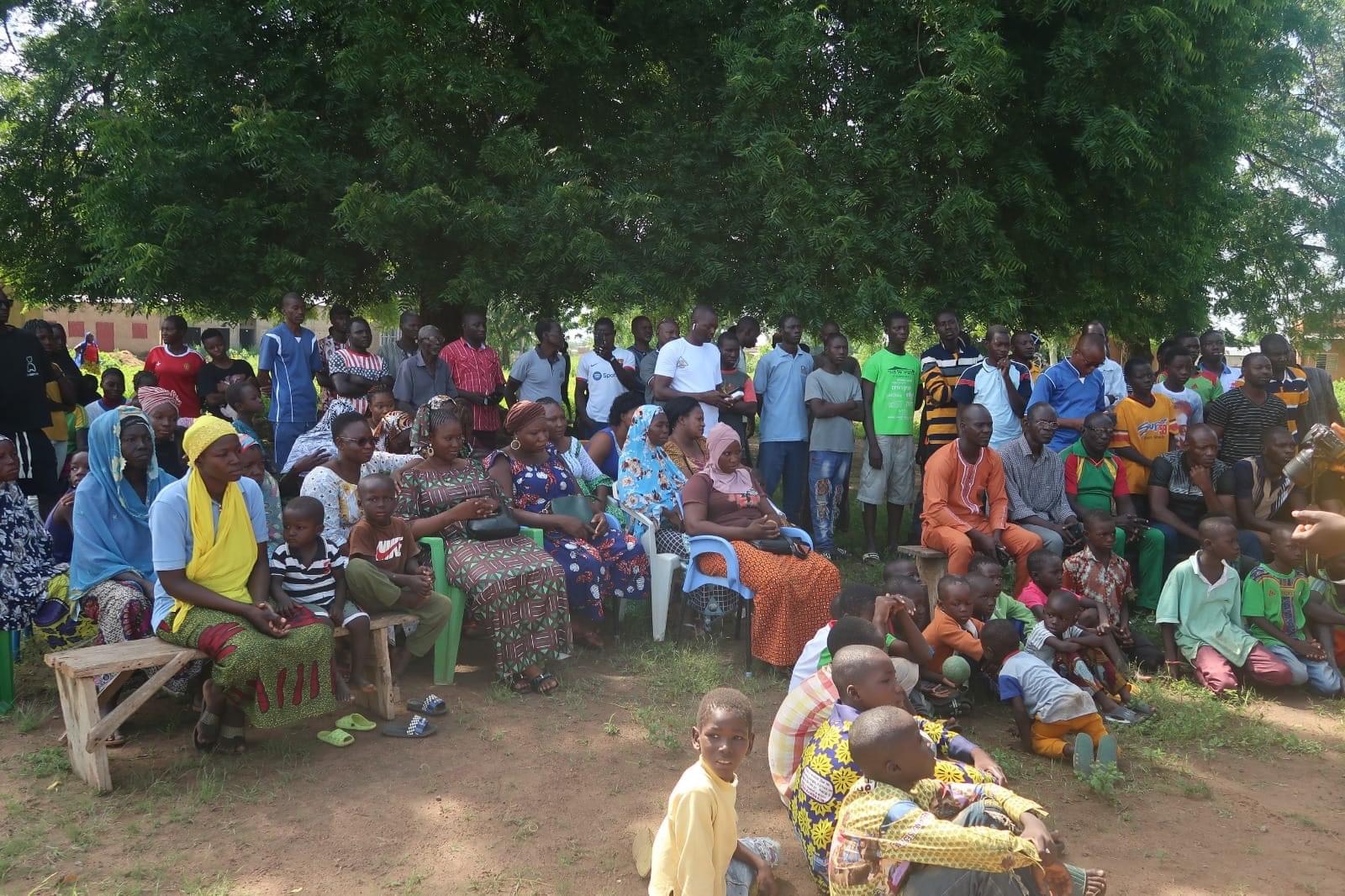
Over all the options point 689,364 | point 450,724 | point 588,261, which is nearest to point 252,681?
point 450,724

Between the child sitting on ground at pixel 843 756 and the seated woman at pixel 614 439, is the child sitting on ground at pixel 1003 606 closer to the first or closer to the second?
the child sitting on ground at pixel 843 756

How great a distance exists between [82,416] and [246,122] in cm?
306

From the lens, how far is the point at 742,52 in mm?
8672

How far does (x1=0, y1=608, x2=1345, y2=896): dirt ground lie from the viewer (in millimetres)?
3629

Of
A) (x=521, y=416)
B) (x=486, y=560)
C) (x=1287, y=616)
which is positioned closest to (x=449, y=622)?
(x=486, y=560)

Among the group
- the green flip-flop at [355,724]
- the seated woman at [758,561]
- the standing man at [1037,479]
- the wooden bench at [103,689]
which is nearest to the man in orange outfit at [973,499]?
the standing man at [1037,479]

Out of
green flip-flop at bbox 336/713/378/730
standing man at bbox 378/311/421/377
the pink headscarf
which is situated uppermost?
standing man at bbox 378/311/421/377

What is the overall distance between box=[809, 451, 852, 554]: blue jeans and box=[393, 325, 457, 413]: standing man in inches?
119

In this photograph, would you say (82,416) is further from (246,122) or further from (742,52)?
(742,52)

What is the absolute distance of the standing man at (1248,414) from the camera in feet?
24.3

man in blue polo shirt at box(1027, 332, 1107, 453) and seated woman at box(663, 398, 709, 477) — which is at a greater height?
man in blue polo shirt at box(1027, 332, 1107, 453)

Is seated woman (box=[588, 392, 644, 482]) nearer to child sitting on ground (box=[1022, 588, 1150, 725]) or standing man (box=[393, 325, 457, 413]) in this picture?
standing man (box=[393, 325, 457, 413])

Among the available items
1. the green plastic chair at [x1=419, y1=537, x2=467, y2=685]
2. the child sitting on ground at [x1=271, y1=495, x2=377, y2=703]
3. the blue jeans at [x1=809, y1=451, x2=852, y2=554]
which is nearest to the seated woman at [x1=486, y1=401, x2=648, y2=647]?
the green plastic chair at [x1=419, y1=537, x2=467, y2=685]

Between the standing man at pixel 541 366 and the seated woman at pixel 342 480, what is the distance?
2.68m
